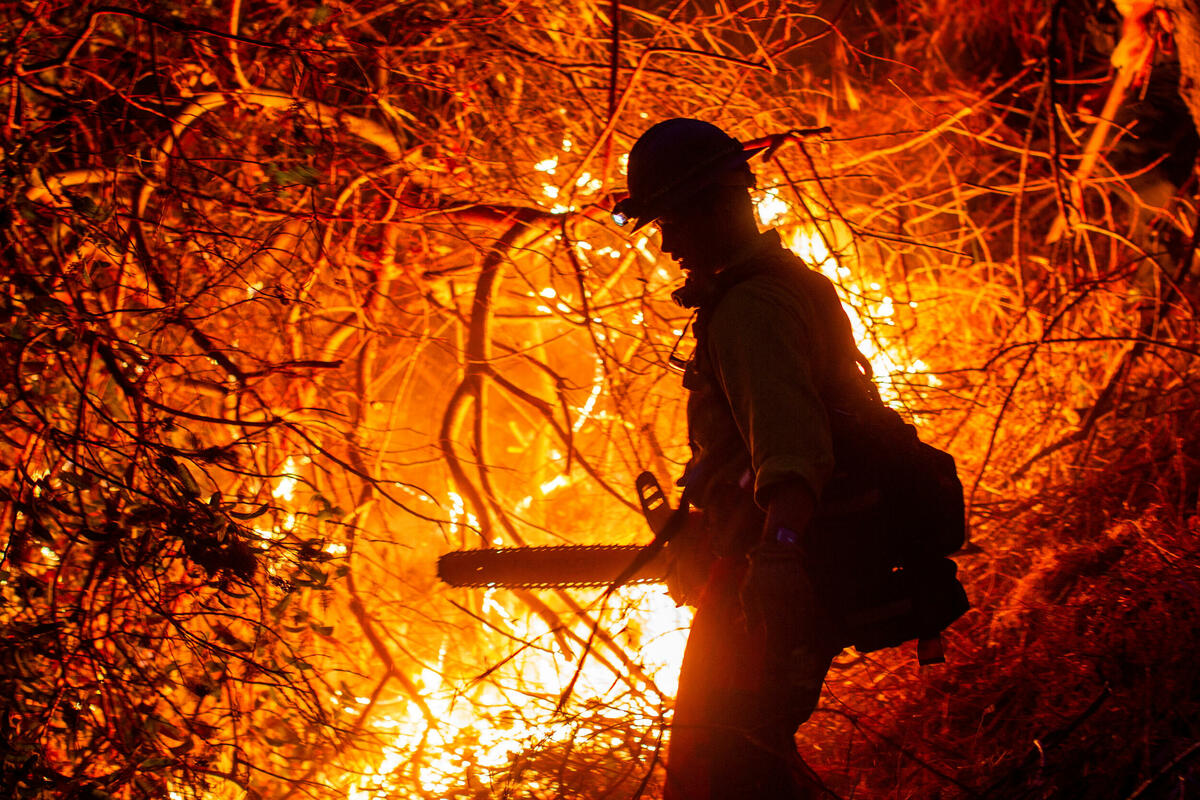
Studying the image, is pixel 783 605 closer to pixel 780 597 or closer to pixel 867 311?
pixel 780 597

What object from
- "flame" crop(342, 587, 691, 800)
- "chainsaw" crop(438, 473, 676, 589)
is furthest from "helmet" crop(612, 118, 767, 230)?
"flame" crop(342, 587, 691, 800)

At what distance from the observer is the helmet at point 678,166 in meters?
2.05

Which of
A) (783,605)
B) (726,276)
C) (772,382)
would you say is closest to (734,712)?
(783,605)

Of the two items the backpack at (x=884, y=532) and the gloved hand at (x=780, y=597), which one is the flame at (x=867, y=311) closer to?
the backpack at (x=884, y=532)

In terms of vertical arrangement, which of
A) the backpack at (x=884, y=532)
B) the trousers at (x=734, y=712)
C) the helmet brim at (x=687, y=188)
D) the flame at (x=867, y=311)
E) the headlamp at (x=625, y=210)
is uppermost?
the flame at (x=867, y=311)

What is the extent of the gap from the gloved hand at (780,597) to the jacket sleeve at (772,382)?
12 centimetres

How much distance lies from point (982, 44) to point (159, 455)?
6.93 m

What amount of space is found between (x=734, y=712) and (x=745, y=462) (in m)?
0.57

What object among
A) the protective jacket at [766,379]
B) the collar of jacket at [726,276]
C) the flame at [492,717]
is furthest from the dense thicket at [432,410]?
the protective jacket at [766,379]

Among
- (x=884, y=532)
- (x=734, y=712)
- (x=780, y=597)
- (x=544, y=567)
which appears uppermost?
(x=544, y=567)

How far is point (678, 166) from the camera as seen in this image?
81.9 inches

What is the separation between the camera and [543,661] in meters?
4.76

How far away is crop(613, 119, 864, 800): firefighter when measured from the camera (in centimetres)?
169

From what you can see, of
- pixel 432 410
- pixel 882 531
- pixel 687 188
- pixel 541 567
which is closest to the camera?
pixel 882 531
